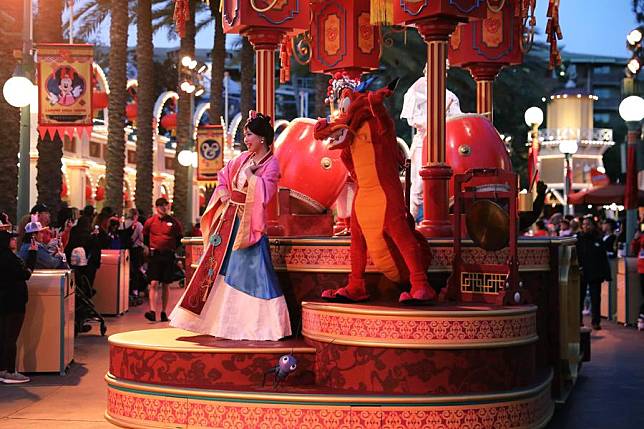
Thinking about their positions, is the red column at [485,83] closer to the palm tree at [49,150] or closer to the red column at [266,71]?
the red column at [266,71]

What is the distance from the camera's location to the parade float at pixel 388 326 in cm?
875

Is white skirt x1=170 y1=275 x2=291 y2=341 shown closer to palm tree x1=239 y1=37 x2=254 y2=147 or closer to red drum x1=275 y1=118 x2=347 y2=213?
red drum x1=275 y1=118 x2=347 y2=213

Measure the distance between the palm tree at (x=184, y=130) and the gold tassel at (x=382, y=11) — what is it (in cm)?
2010

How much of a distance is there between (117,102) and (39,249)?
53.4ft

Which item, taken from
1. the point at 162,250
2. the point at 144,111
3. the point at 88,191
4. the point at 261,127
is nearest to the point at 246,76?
the point at 88,191

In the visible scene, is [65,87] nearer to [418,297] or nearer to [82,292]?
[82,292]

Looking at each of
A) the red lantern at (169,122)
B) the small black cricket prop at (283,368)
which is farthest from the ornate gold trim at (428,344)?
the red lantern at (169,122)

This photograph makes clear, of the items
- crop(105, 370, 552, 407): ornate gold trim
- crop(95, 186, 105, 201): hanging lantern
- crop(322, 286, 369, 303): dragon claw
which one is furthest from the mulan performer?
crop(95, 186, 105, 201): hanging lantern

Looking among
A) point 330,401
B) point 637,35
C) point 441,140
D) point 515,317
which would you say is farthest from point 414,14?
point 637,35

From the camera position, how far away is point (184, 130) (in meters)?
33.3

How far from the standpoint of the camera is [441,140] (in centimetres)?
1115

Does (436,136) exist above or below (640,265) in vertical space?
above

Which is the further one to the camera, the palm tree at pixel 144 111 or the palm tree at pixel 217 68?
the palm tree at pixel 217 68

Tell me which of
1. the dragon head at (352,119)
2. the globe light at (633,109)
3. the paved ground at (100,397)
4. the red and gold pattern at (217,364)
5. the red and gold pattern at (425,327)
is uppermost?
the globe light at (633,109)
